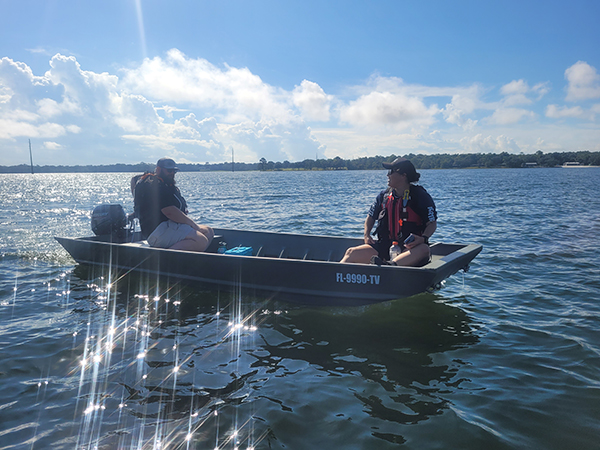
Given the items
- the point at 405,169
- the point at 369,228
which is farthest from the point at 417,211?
the point at 369,228

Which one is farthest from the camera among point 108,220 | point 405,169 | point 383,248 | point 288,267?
point 108,220

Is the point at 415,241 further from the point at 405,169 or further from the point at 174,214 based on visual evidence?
the point at 174,214

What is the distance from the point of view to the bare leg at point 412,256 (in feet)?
17.9

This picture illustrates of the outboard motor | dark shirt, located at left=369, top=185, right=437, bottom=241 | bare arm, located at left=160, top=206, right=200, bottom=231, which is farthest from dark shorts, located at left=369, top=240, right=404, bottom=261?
the outboard motor

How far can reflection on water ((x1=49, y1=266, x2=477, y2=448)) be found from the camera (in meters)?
3.44

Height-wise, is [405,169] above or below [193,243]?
above

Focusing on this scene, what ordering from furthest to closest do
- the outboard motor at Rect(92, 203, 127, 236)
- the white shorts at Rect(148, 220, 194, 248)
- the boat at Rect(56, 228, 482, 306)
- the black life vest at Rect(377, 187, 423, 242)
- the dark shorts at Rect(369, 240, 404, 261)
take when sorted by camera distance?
the outboard motor at Rect(92, 203, 127, 236)
the white shorts at Rect(148, 220, 194, 248)
the dark shorts at Rect(369, 240, 404, 261)
the black life vest at Rect(377, 187, 423, 242)
the boat at Rect(56, 228, 482, 306)

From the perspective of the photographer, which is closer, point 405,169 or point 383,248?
point 405,169

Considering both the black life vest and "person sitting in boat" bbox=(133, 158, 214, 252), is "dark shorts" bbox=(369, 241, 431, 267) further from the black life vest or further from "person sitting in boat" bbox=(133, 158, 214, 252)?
"person sitting in boat" bbox=(133, 158, 214, 252)

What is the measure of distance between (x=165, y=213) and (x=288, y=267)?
7.96 feet

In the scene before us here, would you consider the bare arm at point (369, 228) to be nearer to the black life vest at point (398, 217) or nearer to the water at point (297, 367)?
the black life vest at point (398, 217)

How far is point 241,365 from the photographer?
4488mm

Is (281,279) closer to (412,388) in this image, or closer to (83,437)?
(412,388)

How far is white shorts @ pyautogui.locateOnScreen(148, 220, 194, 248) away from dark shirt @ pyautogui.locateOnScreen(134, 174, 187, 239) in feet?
0.42
